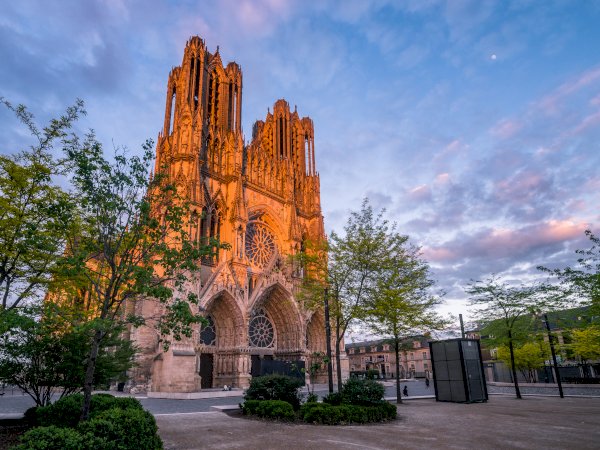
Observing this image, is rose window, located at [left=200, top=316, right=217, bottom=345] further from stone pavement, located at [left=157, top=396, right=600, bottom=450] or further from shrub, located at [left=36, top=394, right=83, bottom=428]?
shrub, located at [left=36, top=394, right=83, bottom=428]

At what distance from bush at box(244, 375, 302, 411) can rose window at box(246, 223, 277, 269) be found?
2145cm

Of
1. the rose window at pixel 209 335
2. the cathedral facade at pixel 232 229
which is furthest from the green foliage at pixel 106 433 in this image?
the rose window at pixel 209 335

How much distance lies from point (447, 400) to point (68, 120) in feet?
71.4

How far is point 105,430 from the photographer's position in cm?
731

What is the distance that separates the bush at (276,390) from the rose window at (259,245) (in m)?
21.5

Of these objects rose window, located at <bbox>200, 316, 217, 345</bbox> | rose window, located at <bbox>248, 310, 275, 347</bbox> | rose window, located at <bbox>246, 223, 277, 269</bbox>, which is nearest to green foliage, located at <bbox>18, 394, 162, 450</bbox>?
rose window, located at <bbox>200, 316, 217, 345</bbox>

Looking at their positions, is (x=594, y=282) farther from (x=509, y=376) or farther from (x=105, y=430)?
(x=509, y=376)

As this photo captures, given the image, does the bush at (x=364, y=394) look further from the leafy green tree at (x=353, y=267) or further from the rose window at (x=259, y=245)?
the rose window at (x=259, y=245)

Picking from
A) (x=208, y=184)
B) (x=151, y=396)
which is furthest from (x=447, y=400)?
(x=208, y=184)

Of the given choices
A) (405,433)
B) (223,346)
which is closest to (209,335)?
(223,346)

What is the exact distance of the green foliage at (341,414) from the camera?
12953 mm

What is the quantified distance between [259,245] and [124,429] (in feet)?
102

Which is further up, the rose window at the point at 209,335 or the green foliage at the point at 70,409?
the rose window at the point at 209,335

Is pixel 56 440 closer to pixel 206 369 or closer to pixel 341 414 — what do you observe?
pixel 341 414
